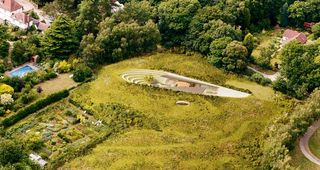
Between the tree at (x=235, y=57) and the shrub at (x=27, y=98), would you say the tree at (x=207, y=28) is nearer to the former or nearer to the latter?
the tree at (x=235, y=57)

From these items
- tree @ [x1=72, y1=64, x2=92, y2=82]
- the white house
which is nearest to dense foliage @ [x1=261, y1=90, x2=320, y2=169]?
tree @ [x1=72, y1=64, x2=92, y2=82]

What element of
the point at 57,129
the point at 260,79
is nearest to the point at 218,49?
the point at 260,79

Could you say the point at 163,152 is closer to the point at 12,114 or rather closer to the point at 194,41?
the point at 12,114

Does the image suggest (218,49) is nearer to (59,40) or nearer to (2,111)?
(59,40)

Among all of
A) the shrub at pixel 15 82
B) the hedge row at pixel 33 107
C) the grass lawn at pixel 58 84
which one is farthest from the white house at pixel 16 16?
the hedge row at pixel 33 107

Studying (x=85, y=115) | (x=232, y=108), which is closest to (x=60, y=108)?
(x=85, y=115)
